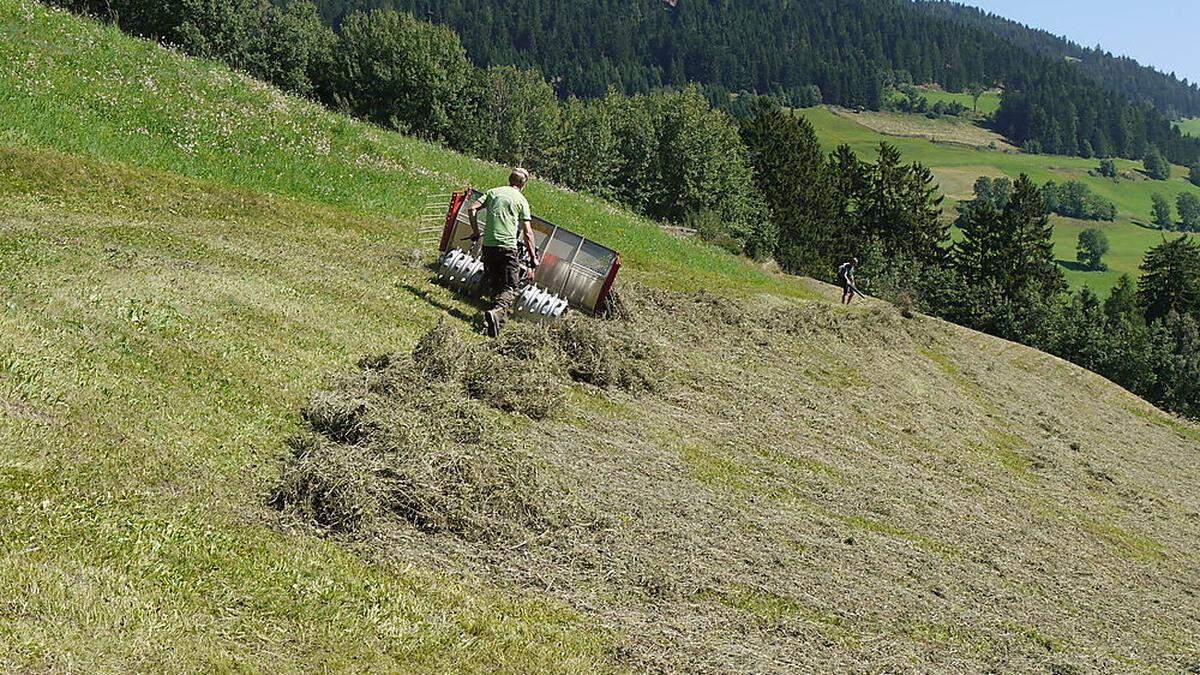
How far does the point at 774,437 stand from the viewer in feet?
51.7

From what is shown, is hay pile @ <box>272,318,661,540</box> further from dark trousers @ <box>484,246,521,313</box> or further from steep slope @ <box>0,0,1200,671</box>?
dark trousers @ <box>484,246,521,313</box>

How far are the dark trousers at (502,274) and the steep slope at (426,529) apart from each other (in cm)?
96

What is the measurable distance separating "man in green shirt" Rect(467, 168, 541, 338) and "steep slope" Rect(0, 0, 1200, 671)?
85 centimetres

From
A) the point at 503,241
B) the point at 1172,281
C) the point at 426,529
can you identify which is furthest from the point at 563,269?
the point at 1172,281

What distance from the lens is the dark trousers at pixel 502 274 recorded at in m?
15.7

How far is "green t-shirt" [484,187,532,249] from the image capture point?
1540cm

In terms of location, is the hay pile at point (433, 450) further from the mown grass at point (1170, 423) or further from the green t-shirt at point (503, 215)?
the mown grass at point (1170, 423)

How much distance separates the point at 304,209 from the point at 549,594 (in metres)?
16.9

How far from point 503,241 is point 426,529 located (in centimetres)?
728

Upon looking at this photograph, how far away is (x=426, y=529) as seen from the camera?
29.9 feet

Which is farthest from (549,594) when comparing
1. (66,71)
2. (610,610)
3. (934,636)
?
(66,71)

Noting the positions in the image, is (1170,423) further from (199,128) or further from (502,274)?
(199,128)

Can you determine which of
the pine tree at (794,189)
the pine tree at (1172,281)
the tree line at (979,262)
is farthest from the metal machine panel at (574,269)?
A: the pine tree at (1172,281)

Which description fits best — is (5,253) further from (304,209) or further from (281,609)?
(304,209)
